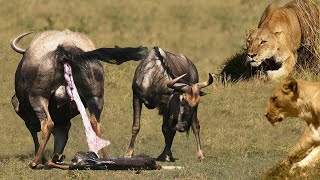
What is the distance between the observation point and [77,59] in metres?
14.6

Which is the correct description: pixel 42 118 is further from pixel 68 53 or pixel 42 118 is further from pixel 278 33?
pixel 278 33

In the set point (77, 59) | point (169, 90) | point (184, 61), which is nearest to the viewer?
point (77, 59)

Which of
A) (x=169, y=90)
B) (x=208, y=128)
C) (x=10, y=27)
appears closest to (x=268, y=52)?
(x=208, y=128)

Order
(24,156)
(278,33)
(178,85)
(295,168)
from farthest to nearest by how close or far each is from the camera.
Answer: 1. (278,33)
2. (24,156)
3. (178,85)
4. (295,168)

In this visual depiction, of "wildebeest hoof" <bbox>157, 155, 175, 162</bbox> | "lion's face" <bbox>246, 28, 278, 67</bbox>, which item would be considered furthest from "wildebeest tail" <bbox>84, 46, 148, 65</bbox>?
"lion's face" <bbox>246, 28, 278, 67</bbox>

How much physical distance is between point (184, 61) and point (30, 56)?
4.04 metres

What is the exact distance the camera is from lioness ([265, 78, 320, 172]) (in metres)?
11.6

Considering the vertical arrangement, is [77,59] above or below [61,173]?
above

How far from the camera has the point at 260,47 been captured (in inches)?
870

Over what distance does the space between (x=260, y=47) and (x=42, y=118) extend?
844 centimetres

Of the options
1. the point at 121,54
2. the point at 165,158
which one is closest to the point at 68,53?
the point at 121,54

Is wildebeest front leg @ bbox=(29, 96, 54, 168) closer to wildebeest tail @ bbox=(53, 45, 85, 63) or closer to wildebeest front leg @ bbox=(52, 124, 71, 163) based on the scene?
wildebeest tail @ bbox=(53, 45, 85, 63)

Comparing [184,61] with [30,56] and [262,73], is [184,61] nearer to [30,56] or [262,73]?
[30,56]

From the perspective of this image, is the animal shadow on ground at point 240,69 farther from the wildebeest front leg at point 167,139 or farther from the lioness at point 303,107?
the lioness at point 303,107
